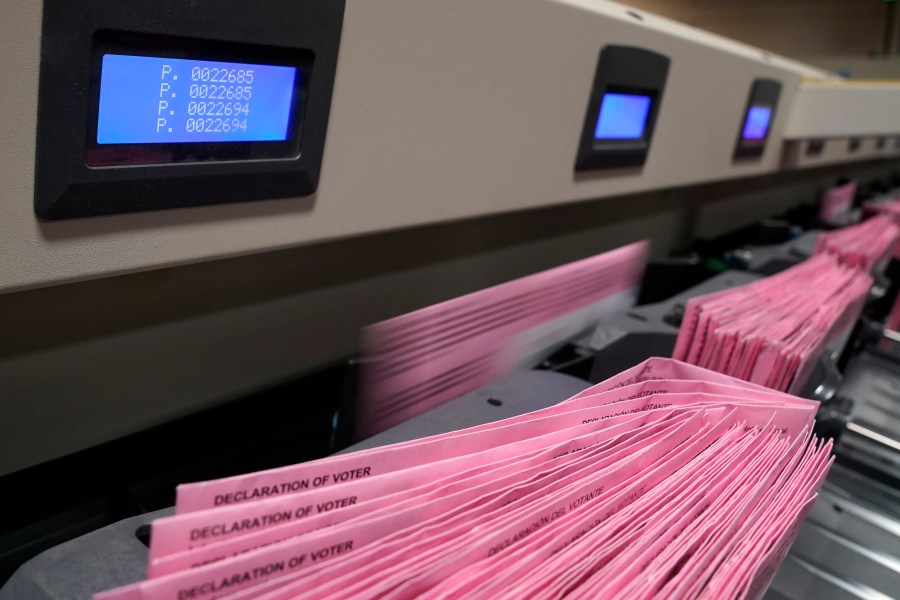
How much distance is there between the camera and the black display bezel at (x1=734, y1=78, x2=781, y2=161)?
6.01 feet

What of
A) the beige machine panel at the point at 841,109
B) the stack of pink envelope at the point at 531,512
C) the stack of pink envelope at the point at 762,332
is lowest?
the stack of pink envelope at the point at 531,512

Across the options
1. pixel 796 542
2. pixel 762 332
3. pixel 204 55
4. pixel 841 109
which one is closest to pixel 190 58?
pixel 204 55

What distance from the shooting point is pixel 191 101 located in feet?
1.98

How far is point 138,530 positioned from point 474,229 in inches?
36.4

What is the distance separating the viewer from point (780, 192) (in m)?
3.56

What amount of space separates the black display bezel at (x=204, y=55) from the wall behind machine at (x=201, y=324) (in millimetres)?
231

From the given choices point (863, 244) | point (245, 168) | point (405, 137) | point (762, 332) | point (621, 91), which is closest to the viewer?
point (245, 168)

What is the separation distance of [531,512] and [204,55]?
1.46 feet

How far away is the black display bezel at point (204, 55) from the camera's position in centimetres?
52

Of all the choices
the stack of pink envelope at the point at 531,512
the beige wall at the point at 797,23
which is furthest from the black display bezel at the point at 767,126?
the beige wall at the point at 797,23

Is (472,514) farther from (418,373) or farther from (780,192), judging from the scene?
(780,192)

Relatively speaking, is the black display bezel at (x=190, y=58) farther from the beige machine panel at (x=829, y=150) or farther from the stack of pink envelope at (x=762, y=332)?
the beige machine panel at (x=829, y=150)

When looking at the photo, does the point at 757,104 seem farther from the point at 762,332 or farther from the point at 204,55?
the point at 204,55

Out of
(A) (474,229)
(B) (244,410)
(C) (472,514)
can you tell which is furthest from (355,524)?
(A) (474,229)
